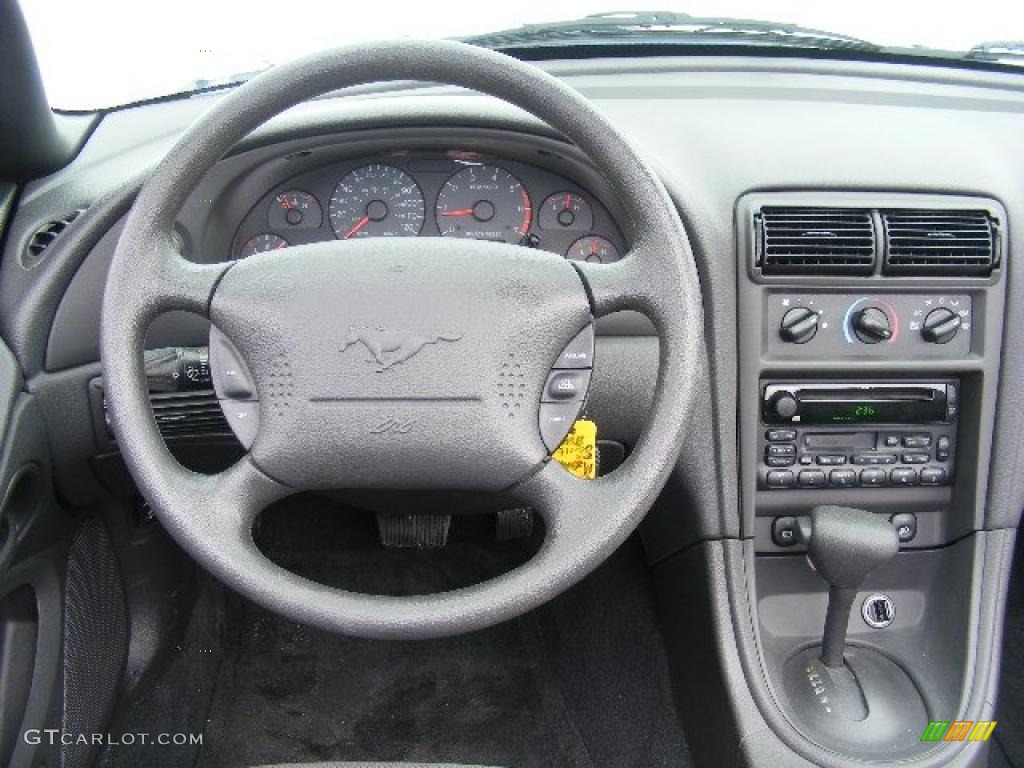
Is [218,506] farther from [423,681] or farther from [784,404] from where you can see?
[423,681]

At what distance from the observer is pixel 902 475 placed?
1.66 meters

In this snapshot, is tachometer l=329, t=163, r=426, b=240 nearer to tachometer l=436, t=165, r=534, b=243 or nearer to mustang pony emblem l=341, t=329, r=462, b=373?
tachometer l=436, t=165, r=534, b=243

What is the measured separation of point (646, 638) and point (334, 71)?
1.39 meters

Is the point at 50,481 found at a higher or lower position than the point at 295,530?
higher

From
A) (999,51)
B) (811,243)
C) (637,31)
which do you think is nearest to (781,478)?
(811,243)

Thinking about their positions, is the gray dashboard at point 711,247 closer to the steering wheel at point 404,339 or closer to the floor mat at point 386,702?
the steering wheel at point 404,339

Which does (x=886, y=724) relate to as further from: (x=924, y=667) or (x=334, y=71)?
(x=334, y=71)

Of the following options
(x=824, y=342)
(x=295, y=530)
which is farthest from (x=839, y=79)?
(x=295, y=530)

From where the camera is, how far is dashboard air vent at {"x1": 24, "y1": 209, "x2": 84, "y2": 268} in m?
1.47

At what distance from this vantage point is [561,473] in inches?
45.9

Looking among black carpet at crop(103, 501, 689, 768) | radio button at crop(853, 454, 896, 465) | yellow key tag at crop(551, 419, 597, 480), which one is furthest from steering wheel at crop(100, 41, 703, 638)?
black carpet at crop(103, 501, 689, 768)

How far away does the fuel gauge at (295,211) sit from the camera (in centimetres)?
165

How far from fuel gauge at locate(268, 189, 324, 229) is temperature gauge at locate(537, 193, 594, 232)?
366 millimetres

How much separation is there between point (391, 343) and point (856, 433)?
34.1 inches
